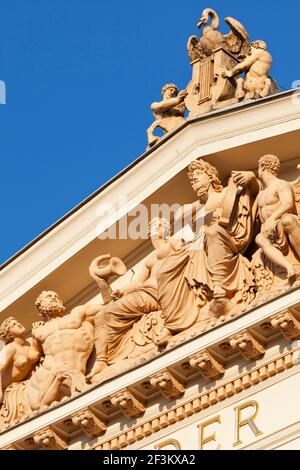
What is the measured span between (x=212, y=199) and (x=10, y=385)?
9.77ft

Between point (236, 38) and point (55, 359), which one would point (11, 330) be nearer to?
point (55, 359)

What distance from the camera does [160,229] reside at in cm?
2456

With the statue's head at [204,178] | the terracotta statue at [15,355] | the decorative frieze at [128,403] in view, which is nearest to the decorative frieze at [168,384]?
the decorative frieze at [128,403]

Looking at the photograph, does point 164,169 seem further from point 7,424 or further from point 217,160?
point 7,424

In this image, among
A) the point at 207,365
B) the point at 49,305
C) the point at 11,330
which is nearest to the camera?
the point at 207,365

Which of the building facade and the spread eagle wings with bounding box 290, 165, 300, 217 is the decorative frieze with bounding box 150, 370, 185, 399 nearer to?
the building facade

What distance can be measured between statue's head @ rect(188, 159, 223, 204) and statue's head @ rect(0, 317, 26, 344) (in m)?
2.54

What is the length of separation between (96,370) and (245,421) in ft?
6.80

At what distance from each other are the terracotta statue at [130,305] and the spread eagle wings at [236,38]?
2.00 meters

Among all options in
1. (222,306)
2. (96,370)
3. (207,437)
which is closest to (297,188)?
(222,306)

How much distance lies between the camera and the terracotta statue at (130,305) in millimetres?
24234

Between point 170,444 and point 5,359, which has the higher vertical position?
point 5,359

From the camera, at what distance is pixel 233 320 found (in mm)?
22891

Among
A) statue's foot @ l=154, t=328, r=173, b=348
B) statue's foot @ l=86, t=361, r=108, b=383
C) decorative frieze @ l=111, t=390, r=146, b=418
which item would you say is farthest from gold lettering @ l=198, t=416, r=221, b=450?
statue's foot @ l=86, t=361, r=108, b=383
